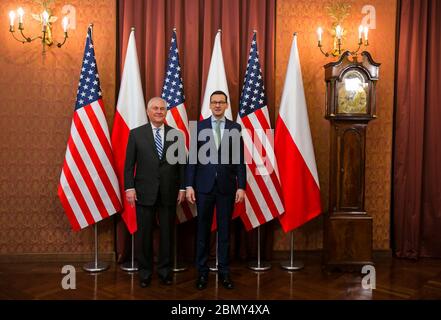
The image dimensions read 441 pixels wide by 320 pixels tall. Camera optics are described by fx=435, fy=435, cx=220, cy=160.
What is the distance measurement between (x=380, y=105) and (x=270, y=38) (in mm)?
1240

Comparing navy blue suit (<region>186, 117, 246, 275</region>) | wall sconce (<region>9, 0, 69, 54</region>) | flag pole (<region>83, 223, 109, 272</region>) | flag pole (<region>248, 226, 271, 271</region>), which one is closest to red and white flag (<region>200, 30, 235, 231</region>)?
flag pole (<region>248, 226, 271, 271</region>)

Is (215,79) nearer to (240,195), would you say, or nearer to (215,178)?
(215,178)

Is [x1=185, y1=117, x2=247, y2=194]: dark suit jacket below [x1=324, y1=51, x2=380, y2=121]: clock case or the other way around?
below

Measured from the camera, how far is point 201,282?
3.30 meters

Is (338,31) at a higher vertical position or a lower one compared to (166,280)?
higher

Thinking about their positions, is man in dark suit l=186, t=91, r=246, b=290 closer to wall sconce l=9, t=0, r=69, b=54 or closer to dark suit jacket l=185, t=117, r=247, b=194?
dark suit jacket l=185, t=117, r=247, b=194

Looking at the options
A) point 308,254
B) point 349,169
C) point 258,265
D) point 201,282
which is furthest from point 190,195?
point 308,254

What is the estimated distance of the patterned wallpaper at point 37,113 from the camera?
12.7 ft

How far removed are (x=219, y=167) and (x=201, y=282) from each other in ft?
2.91

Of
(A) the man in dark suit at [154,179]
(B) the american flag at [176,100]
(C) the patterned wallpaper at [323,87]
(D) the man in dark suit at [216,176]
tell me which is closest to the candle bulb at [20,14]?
(B) the american flag at [176,100]

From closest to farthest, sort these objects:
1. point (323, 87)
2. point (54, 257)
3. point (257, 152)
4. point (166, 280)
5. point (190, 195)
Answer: point (190, 195) < point (166, 280) < point (257, 152) < point (54, 257) < point (323, 87)

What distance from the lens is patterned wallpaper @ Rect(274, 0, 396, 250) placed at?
160 inches

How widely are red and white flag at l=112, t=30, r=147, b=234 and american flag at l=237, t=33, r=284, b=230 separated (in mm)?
880

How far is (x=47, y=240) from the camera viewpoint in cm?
399
